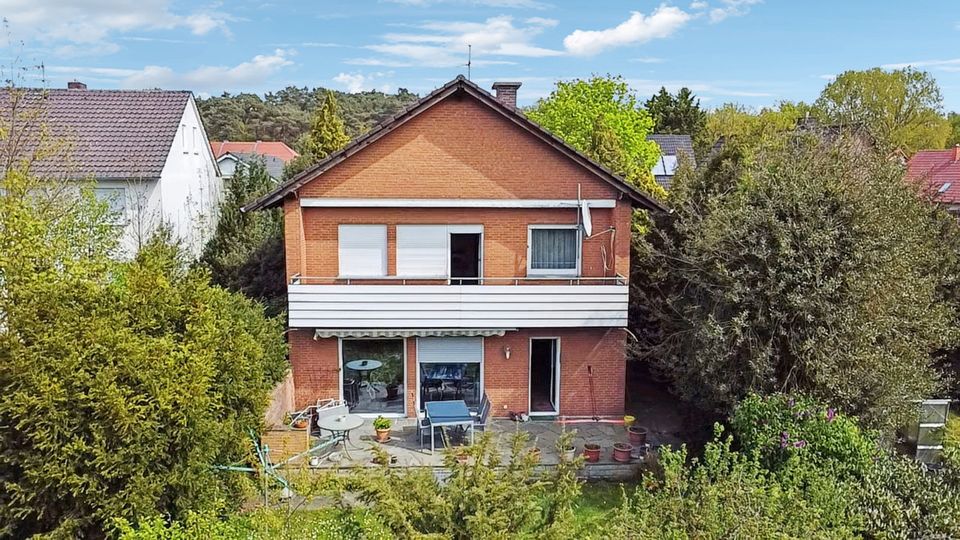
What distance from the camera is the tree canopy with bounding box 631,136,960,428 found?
13953mm

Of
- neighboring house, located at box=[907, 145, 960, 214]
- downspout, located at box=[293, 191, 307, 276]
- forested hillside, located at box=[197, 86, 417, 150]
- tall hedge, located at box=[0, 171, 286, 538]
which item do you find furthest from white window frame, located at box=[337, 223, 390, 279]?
forested hillside, located at box=[197, 86, 417, 150]

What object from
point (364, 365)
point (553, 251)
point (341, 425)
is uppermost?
point (553, 251)

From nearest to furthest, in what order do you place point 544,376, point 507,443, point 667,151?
1. point 507,443
2. point 544,376
3. point 667,151

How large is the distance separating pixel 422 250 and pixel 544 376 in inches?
213

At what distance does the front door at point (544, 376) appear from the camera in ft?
63.7

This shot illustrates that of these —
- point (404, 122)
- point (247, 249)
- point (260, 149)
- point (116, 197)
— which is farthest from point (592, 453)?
point (260, 149)

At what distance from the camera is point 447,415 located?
17.1m

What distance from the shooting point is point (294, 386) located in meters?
18.9

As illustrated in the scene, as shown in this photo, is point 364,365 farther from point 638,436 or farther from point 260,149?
point 260,149

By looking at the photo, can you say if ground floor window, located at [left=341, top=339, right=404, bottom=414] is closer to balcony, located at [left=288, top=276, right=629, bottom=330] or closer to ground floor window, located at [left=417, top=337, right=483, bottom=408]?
ground floor window, located at [left=417, top=337, right=483, bottom=408]

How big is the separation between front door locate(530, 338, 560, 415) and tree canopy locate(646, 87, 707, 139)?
57248 mm

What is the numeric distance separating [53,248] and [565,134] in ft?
123

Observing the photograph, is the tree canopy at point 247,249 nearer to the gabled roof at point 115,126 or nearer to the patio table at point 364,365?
the gabled roof at point 115,126

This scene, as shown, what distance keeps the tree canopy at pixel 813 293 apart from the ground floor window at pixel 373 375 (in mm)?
8165
